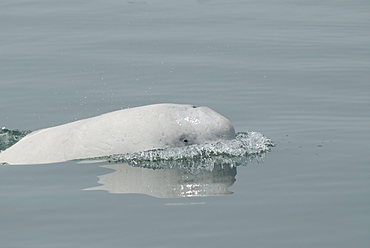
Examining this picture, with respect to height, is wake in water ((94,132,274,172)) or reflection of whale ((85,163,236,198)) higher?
wake in water ((94,132,274,172))

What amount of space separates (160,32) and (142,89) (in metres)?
6.60

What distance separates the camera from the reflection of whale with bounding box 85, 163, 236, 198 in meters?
11.2

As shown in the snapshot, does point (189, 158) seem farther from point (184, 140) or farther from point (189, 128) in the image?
point (189, 128)

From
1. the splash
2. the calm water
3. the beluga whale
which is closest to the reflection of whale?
the calm water

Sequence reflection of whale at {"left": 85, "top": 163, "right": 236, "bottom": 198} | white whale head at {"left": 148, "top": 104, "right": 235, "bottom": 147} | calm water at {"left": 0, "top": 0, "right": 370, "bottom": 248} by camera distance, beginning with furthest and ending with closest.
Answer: white whale head at {"left": 148, "top": 104, "right": 235, "bottom": 147} < reflection of whale at {"left": 85, "top": 163, "right": 236, "bottom": 198} < calm water at {"left": 0, "top": 0, "right": 370, "bottom": 248}

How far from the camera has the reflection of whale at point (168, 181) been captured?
11.2 meters

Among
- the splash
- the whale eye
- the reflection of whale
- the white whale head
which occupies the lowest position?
the reflection of whale

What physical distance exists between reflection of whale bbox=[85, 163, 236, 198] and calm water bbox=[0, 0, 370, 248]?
4.2 inches

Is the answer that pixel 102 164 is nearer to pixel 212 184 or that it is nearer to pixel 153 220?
pixel 212 184

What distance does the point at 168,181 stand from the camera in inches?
463

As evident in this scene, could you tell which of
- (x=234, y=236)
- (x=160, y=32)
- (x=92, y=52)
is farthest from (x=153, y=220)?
(x=160, y=32)

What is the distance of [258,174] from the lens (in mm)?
12047

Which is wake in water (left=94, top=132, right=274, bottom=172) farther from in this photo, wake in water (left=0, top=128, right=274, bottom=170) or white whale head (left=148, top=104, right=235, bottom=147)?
white whale head (left=148, top=104, right=235, bottom=147)

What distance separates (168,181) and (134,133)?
1.24 metres
